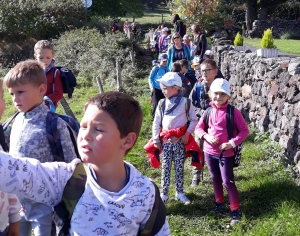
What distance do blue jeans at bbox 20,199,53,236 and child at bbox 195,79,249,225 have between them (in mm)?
2259

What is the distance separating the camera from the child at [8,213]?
222 centimetres

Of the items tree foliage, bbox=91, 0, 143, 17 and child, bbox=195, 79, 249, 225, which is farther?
tree foliage, bbox=91, 0, 143, 17

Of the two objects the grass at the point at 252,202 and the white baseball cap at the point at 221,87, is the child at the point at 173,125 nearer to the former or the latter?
the grass at the point at 252,202

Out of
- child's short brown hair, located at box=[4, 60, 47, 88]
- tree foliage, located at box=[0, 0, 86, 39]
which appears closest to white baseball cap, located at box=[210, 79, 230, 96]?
child's short brown hair, located at box=[4, 60, 47, 88]

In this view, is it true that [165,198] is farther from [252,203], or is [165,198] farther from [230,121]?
[230,121]

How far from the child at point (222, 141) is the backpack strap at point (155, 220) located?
256 centimetres

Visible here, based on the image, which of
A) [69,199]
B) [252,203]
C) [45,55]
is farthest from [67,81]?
[69,199]

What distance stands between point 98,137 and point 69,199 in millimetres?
298

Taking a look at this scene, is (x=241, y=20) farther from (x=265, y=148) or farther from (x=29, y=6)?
(x=265, y=148)

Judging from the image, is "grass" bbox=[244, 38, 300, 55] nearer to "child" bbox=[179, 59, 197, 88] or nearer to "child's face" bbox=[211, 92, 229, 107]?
"child" bbox=[179, 59, 197, 88]

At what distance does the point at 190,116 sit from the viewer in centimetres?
504

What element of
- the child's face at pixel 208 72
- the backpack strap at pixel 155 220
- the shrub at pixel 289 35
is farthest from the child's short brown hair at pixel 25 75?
the shrub at pixel 289 35

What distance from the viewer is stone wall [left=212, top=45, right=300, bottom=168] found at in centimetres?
557

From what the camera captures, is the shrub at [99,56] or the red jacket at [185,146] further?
the shrub at [99,56]
